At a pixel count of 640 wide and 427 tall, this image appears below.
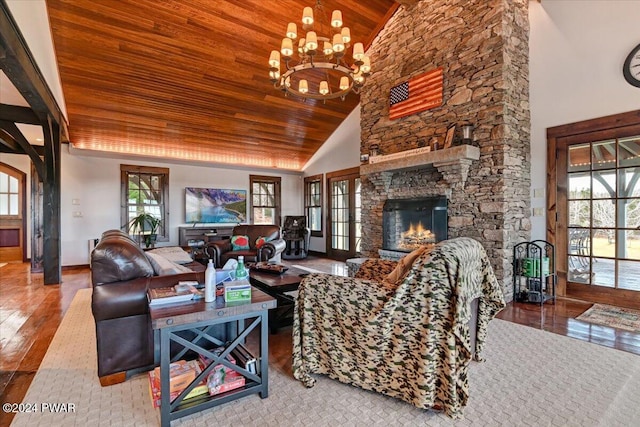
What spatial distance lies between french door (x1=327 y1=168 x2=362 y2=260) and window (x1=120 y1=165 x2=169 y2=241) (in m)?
3.96

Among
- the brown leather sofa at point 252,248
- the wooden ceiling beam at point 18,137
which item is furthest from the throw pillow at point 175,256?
the wooden ceiling beam at point 18,137

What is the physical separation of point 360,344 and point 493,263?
9.83ft

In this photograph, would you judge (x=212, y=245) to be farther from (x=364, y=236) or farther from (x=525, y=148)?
(x=525, y=148)

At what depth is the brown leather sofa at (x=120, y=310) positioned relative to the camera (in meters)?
2.09

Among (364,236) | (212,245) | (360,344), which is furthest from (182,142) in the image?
(360,344)

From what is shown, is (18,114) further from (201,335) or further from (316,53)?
(201,335)

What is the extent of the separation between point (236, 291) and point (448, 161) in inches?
140

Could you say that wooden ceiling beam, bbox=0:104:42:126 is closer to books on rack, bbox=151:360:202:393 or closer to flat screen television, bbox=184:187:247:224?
flat screen television, bbox=184:187:247:224

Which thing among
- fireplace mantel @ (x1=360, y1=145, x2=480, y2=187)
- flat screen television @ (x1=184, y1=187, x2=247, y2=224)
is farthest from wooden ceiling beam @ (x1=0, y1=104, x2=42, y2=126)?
fireplace mantel @ (x1=360, y1=145, x2=480, y2=187)

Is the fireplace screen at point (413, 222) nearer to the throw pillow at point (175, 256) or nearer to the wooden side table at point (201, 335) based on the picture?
the throw pillow at point (175, 256)

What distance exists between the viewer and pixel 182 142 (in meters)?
7.05

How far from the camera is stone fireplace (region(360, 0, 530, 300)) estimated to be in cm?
407

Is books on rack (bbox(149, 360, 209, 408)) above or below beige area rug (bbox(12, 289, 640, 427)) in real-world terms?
above

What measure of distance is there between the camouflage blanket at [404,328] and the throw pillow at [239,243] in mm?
3765
